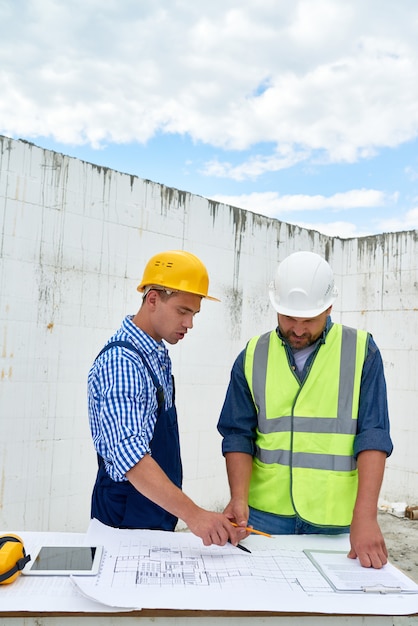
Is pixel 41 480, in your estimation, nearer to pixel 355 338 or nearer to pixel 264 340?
pixel 264 340

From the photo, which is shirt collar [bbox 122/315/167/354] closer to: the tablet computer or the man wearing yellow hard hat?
the man wearing yellow hard hat

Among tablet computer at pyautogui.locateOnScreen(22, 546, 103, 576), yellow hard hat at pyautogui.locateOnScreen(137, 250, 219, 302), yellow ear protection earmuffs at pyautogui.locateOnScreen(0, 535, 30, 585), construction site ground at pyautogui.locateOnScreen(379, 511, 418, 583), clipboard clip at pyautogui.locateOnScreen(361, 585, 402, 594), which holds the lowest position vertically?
construction site ground at pyautogui.locateOnScreen(379, 511, 418, 583)

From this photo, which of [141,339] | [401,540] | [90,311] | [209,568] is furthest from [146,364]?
[401,540]

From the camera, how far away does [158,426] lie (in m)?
1.99

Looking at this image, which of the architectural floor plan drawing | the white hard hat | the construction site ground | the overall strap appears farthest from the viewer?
the construction site ground

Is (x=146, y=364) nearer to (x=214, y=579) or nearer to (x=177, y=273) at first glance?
(x=177, y=273)

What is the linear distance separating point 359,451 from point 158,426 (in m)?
0.70

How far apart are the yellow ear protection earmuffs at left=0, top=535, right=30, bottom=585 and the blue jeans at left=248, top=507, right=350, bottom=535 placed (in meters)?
0.92

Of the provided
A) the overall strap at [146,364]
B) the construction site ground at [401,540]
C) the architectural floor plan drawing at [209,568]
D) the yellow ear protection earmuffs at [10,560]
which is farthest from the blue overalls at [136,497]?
the construction site ground at [401,540]

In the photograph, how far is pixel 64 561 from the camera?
151 cm

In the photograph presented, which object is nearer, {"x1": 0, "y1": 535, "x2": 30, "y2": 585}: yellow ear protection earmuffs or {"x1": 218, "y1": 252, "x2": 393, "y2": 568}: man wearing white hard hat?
{"x1": 0, "y1": 535, "x2": 30, "y2": 585}: yellow ear protection earmuffs

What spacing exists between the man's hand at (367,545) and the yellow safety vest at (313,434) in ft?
0.65

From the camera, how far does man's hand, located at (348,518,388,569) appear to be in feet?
5.44

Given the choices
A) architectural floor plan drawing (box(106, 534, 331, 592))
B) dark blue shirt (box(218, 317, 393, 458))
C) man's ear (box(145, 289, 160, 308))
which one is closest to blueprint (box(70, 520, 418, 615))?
architectural floor plan drawing (box(106, 534, 331, 592))
